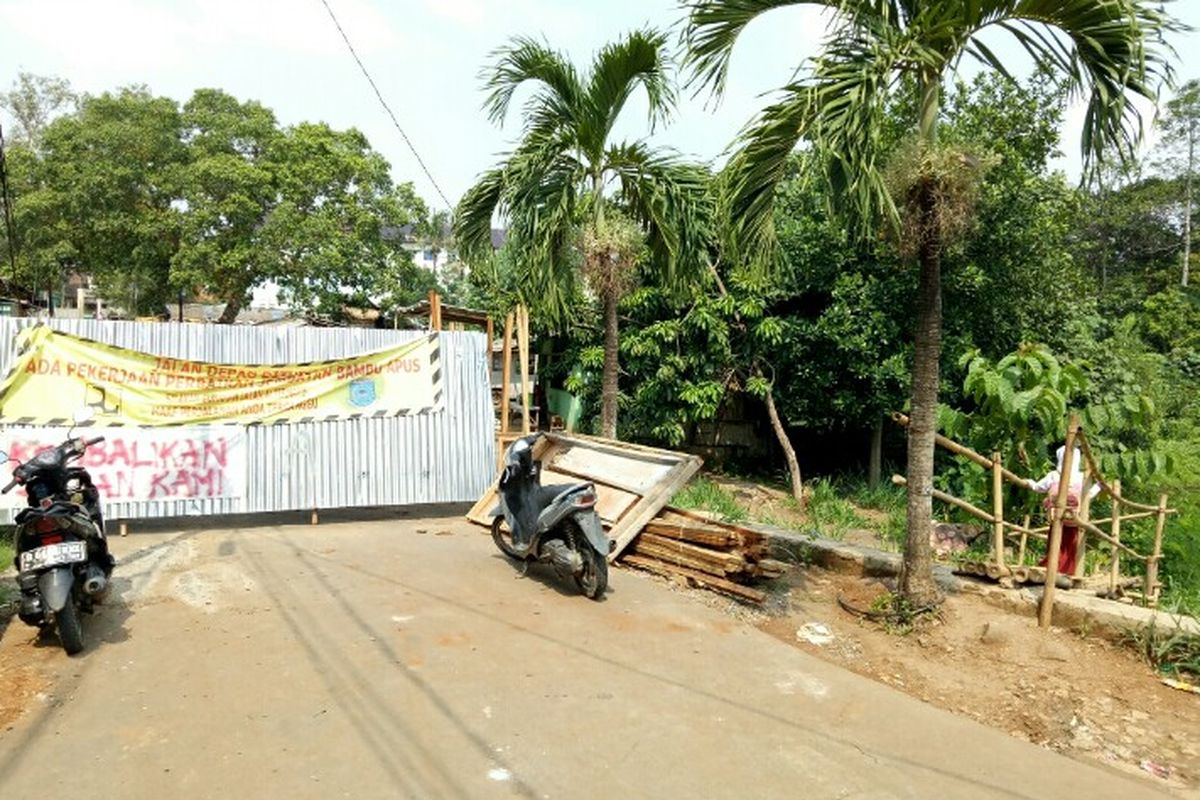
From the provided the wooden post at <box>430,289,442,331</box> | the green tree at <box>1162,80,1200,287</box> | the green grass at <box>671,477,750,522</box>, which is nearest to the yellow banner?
the wooden post at <box>430,289,442,331</box>

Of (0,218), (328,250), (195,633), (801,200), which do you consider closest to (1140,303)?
(801,200)

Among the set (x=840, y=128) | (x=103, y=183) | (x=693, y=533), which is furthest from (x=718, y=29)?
(x=103, y=183)

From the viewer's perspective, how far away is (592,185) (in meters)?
8.39

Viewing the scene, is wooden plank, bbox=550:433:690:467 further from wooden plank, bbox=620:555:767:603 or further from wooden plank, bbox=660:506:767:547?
wooden plank, bbox=620:555:767:603

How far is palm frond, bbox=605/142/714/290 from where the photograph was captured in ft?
26.7

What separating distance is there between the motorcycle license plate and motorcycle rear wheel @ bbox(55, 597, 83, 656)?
23cm

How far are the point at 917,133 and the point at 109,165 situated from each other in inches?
949

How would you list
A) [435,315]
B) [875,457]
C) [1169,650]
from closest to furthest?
[1169,650], [435,315], [875,457]

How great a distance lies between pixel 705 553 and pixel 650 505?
0.84 metres

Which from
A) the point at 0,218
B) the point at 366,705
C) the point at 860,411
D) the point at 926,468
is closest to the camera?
the point at 366,705

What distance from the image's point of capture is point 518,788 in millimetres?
3219

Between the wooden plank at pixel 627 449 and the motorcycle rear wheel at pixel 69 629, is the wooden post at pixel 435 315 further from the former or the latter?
the motorcycle rear wheel at pixel 69 629

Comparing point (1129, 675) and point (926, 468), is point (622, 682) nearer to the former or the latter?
point (926, 468)

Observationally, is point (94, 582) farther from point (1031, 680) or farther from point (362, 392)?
point (1031, 680)
